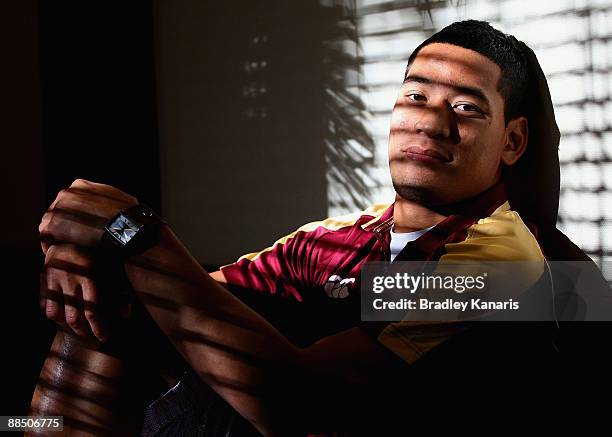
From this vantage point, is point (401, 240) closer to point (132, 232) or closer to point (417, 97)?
point (417, 97)

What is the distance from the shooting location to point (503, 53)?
1.33 meters

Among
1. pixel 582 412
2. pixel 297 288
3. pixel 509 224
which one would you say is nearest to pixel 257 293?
pixel 297 288

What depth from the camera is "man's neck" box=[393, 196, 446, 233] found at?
4.50ft

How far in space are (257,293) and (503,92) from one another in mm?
642

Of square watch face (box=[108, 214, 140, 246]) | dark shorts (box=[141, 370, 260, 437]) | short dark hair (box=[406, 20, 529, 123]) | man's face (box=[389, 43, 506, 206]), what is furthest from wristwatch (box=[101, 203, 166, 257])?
short dark hair (box=[406, 20, 529, 123])

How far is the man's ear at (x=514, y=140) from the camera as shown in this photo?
4.51 ft

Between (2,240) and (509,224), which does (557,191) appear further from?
(2,240)

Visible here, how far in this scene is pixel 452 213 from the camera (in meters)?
1.35

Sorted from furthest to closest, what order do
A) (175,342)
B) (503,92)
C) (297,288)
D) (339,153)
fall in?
(339,153)
(297,288)
(503,92)
(175,342)

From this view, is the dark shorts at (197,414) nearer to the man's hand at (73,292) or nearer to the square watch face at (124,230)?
the man's hand at (73,292)

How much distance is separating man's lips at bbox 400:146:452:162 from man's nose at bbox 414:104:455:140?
0.09 feet

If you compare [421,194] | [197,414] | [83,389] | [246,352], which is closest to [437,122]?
[421,194]

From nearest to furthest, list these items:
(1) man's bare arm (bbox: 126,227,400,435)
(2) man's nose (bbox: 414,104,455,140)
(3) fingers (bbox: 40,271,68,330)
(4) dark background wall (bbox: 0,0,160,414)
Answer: (1) man's bare arm (bbox: 126,227,400,435) < (3) fingers (bbox: 40,271,68,330) < (2) man's nose (bbox: 414,104,455,140) < (4) dark background wall (bbox: 0,0,160,414)

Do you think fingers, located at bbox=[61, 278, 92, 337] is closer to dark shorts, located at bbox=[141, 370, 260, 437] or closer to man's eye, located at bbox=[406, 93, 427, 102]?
dark shorts, located at bbox=[141, 370, 260, 437]
